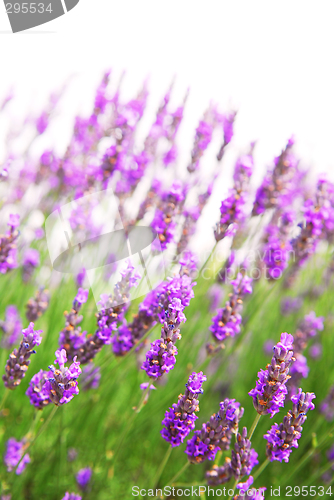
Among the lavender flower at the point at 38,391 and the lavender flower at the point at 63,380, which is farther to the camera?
Answer: the lavender flower at the point at 38,391

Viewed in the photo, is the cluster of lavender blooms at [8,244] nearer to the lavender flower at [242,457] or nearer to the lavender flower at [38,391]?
the lavender flower at [38,391]

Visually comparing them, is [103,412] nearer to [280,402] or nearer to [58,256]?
[58,256]

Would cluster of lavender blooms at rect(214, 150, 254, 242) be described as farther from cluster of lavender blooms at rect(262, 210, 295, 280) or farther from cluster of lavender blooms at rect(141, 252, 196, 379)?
cluster of lavender blooms at rect(141, 252, 196, 379)

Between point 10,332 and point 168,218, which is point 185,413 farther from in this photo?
point 10,332

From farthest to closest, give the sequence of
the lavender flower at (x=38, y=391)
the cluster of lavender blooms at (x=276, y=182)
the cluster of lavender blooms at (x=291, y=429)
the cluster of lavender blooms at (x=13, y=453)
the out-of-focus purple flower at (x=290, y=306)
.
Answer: the out-of-focus purple flower at (x=290, y=306), the cluster of lavender blooms at (x=276, y=182), the cluster of lavender blooms at (x=13, y=453), the lavender flower at (x=38, y=391), the cluster of lavender blooms at (x=291, y=429)

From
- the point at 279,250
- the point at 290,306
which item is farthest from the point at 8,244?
the point at 290,306

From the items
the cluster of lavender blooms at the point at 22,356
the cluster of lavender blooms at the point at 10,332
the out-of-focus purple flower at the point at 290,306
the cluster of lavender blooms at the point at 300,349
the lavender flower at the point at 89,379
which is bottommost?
the out-of-focus purple flower at the point at 290,306

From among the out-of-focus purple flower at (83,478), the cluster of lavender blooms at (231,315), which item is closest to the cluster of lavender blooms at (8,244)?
the cluster of lavender blooms at (231,315)
